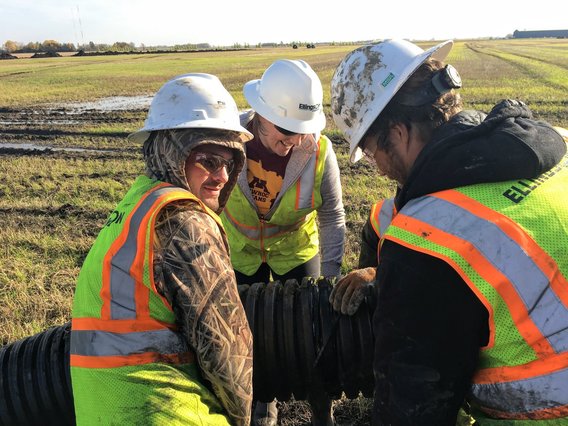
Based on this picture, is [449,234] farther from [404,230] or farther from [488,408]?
[488,408]

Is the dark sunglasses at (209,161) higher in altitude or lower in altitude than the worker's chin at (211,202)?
higher

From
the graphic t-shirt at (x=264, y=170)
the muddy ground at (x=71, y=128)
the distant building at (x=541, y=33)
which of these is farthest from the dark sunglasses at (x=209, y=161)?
the distant building at (x=541, y=33)

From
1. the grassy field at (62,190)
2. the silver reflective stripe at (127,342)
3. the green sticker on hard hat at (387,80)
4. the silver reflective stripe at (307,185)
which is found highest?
the green sticker on hard hat at (387,80)

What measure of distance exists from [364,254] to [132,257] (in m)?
1.30

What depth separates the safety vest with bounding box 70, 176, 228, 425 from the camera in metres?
1.75

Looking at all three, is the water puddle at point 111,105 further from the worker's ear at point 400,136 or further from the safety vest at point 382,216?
the worker's ear at point 400,136

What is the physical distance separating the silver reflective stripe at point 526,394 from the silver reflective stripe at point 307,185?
189cm

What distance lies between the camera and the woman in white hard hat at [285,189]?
308 cm

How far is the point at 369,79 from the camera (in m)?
1.94

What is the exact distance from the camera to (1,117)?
48.0 feet

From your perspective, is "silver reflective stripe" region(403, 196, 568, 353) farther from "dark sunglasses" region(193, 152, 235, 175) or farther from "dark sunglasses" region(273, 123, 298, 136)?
"dark sunglasses" region(273, 123, 298, 136)

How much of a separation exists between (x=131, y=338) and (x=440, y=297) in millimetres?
1102

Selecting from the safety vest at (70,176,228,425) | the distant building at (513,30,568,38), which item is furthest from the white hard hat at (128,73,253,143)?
the distant building at (513,30,568,38)

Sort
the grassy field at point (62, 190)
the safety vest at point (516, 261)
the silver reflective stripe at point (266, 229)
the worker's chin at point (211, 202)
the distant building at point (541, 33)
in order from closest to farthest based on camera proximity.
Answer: the safety vest at point (516, 261), the worker's chin at point (211, 202), the silver reflective stripe at point (266, 229), the grassy field at point (62, 190), the distant building at point (541, 33)
